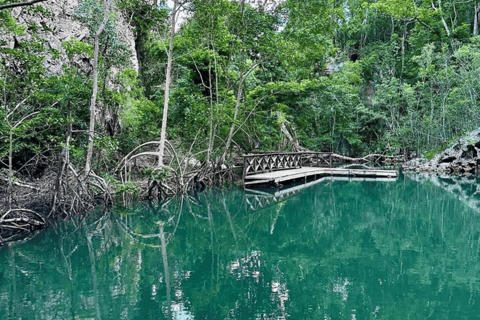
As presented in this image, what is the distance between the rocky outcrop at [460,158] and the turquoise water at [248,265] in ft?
33.3

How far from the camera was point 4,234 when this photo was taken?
812cm

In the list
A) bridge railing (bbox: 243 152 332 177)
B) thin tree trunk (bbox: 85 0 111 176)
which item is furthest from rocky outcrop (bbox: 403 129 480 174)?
thin tree trunk (bbox: 85 0 111 176)

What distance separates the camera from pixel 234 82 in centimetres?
1666

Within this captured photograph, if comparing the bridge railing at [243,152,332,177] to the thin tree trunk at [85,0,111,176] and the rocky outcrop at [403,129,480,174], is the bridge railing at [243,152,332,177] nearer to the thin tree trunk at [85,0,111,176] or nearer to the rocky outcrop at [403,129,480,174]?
the thin tree trunk at [85,0,111,176]

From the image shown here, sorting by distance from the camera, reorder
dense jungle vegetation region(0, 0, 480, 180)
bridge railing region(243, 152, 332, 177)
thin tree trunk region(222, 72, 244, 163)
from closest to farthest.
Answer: dense jungle vegetation region(0, 0, 480, 180) < thin tree trunk region(222, 72, 244, 163) < bridge railing region(243, 152, 332, 177)

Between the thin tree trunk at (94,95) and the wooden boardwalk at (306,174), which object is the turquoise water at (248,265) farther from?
the wooden boardwalk at (306,174)

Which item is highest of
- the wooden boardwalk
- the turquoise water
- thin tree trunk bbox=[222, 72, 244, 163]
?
thin tree trunk bbox=[222, 72, 244, 163]

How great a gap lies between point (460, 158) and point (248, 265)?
62.4 ft

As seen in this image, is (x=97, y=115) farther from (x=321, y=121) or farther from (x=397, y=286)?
(x=321, y=121)

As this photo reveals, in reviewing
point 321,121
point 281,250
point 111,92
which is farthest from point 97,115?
point 321,121

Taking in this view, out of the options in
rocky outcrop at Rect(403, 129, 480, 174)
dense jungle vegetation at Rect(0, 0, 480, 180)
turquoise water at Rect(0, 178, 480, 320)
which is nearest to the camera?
turquoise water at Rect(0, 178, 480, 320)

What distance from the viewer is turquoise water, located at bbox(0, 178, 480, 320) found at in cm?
483

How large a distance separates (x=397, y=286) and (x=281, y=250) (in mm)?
2474

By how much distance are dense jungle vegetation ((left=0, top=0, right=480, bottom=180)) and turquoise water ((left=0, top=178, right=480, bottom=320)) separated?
2.81 m
